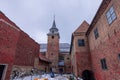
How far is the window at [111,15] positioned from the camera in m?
6.42

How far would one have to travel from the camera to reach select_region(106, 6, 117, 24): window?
6423mm

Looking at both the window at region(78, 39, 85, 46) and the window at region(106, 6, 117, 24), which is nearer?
the window at region(106, 6, 117, 24)

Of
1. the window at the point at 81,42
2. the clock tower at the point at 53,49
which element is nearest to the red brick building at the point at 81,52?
the window at the point at 81,42

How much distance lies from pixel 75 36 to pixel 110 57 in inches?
282

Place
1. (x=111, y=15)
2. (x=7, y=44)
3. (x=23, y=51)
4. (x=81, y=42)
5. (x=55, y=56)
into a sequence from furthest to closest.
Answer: (x=55, y=56), (x=23, y=51), (x=81, y=42), (x=7, y=44), (x=111, y=15)

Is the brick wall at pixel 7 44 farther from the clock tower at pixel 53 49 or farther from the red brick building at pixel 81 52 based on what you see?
the clock tower at pixel 53 49

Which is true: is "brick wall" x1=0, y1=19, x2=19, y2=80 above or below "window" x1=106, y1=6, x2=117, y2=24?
below

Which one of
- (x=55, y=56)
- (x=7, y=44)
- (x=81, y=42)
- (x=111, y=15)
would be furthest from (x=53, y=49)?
(x=111, y=15)

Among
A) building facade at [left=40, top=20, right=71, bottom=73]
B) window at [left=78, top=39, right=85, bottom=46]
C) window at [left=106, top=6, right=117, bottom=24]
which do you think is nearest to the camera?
window at [left=106, top=6, right=117, bottom=24]

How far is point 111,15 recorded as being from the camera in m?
6.75

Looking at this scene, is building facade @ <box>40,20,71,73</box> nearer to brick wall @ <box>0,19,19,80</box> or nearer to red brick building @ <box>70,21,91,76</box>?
red brick building @ <box>70,21,91,76</box>

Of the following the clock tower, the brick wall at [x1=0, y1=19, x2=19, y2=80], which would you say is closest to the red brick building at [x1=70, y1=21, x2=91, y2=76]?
the brick wall at [x1=0, y1=19, x2=19, y2=80]

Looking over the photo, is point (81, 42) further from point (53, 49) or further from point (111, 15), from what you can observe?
point (53, 49)

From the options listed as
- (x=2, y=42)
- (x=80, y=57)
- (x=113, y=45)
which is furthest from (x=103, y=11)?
(x=2, y=42)
